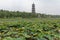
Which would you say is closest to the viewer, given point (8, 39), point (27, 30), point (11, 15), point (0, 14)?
point (8, 39)

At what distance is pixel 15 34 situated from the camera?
512cm

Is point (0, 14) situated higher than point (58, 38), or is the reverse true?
point (58, 38)

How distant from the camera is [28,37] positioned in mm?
4797

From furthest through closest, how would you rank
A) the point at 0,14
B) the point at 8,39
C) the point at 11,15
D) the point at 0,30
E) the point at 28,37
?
the point at 11,15
the point at 0,14
the point at 0,30
the point at 28,37
the point at 8,39

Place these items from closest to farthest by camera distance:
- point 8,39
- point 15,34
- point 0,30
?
1. point 8,39
2. point 15,34
3. point 0,30

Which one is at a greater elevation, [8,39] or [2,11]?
[8,39]

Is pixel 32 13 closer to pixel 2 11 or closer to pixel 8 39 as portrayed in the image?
pixel 2 11

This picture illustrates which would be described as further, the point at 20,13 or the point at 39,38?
the point at 20,13

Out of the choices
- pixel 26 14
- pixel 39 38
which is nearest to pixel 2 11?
pixel 26 14

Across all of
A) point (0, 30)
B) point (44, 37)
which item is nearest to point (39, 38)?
point (44, 37)

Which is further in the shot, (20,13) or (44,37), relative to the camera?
(20,13)

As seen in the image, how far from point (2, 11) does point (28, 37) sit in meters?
21.1

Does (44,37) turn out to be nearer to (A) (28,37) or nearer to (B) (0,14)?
(A) (28,37)

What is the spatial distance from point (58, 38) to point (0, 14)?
61.4 ft
